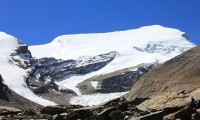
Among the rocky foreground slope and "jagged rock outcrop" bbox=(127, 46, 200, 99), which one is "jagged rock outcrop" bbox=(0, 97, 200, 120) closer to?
the rocky foreground slope

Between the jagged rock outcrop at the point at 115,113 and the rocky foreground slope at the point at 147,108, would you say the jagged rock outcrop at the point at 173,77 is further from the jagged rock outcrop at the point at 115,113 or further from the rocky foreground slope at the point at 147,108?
the jagged rock outcrop at the point at 115,113

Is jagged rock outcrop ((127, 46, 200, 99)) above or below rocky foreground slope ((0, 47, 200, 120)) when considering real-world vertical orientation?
above

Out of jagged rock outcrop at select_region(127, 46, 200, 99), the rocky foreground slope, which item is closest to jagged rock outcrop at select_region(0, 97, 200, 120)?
the rocky foreground slope

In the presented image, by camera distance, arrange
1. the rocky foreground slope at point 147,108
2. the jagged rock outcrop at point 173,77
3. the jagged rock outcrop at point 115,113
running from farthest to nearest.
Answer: the jagged rock outcrop at point 173,77 → the rocky foreground slope at point 147,108 → the jagged rock outcrop at point 115,113

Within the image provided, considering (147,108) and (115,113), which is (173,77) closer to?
(147,108)

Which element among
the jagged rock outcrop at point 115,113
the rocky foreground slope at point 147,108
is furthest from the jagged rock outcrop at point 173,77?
the jagged rock outcrop at point 115,113

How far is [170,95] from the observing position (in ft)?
92.2

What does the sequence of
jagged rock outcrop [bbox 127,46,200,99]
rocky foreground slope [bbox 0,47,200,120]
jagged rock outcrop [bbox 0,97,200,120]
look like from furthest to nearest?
jagged rock outcrop [bbox 127,46,200,99]
rocky foreground slope [bbox 0,47,200,120]
jagged rock outcrop [bbox 0,97,200,120]

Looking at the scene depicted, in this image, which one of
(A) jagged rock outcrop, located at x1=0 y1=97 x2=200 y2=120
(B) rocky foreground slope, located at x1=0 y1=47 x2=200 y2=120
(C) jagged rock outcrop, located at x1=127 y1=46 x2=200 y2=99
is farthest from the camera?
(C) jagged rock outcrop, located at x1=127 y1=46 x2=200 y2=99

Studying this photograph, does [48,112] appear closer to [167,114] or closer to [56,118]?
[56,118]

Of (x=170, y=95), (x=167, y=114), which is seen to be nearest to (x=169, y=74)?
(x=170, y=95)

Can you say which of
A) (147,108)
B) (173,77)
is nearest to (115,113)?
(147,108)

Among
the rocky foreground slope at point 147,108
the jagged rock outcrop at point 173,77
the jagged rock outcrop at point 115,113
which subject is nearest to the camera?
the jagged rock outcrop at point 115,113

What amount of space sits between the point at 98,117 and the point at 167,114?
10.6 feet
